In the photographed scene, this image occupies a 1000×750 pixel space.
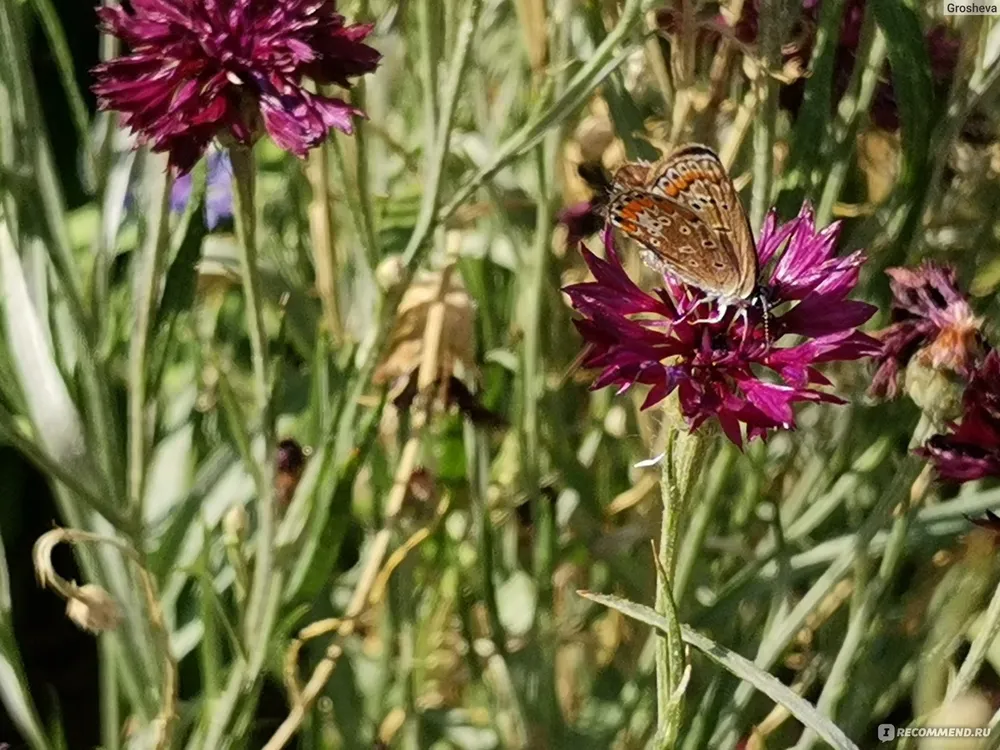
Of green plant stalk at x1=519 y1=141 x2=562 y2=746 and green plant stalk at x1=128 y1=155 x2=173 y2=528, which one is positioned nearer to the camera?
green plant stalk at x1=128 y1=155 x2=173 y2=528

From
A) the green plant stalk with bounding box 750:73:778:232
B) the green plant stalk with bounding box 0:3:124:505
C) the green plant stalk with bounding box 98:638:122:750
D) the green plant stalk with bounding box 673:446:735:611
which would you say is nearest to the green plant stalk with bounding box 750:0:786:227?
the green plant stalk with bounding box 750:73:778:232

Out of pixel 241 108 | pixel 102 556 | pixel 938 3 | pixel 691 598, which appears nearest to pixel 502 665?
pixel 691 598

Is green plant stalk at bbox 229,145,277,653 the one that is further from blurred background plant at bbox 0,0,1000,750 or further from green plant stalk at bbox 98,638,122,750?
green plant stalk at bbox 98,638,122,750

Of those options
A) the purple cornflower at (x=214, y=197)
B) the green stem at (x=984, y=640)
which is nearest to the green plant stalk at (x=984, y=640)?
the green stem at (x=984, y=640)

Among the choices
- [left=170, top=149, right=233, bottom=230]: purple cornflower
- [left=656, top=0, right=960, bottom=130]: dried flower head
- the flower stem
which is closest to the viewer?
the flower stem

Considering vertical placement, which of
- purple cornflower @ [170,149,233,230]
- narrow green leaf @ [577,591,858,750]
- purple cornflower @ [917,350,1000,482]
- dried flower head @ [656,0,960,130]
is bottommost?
narrow green leaf @ [577,591,858,750]

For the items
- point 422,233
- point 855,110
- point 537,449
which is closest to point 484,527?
point 537,449

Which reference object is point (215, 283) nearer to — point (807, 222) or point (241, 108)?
point (241, 108)
